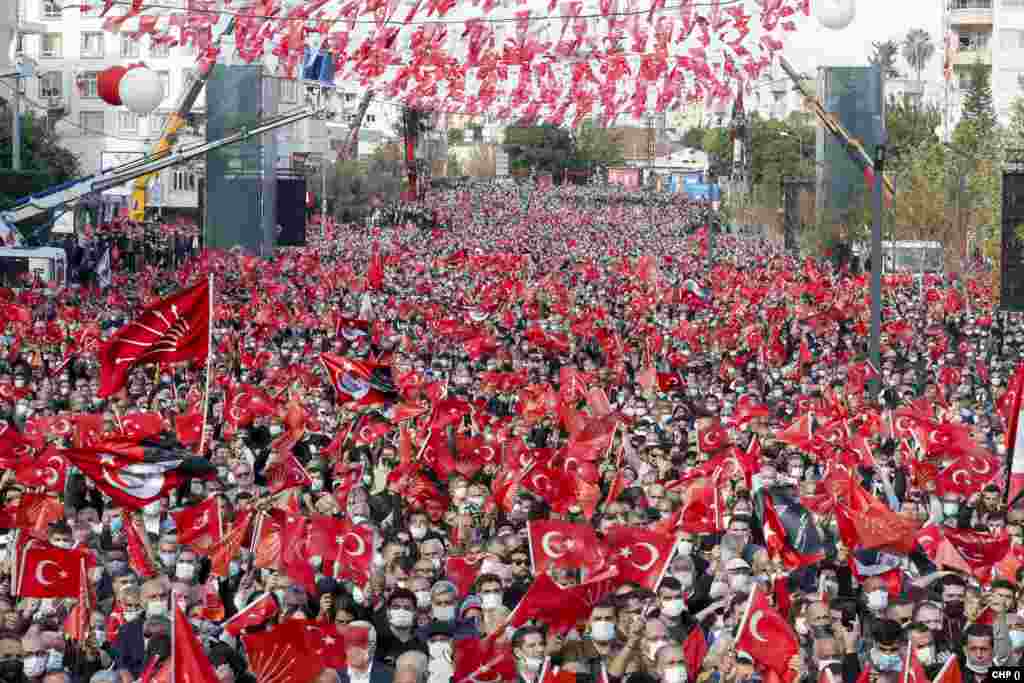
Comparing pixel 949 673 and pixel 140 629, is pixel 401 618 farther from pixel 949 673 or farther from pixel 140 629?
pixel 949 673

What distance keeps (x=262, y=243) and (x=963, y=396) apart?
118 ft

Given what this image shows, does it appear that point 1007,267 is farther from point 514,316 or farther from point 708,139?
point 708,139

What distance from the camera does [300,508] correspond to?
1421cm

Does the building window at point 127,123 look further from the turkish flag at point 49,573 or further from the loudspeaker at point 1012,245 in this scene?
the turkish flag at point 49,573

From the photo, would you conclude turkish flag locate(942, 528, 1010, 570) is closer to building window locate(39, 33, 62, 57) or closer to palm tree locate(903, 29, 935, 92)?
building window locate(39, 33, 62, 57)

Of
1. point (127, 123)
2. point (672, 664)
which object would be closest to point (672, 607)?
point (672, 664)

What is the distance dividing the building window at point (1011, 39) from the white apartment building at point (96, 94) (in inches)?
954

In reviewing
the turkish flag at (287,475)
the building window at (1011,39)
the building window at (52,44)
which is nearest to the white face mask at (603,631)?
the turkish flag at (287,475)

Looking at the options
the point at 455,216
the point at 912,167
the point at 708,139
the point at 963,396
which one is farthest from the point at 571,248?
the point at 708,139

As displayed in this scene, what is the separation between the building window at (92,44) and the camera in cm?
8806

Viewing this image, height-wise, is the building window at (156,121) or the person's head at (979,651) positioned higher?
the building window at (156,121)

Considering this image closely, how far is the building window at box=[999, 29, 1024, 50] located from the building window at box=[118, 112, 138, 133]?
112 feet

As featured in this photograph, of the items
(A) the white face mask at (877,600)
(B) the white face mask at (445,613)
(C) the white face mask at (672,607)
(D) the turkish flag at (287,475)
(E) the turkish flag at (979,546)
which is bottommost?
(D) the turkish flag at (287,475)

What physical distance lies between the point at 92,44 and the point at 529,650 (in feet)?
269
